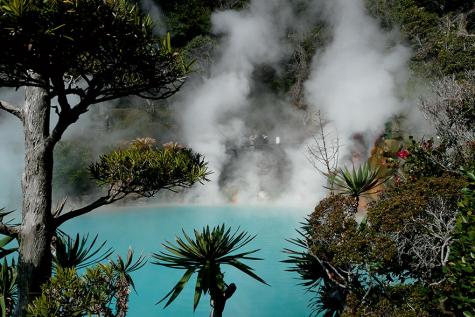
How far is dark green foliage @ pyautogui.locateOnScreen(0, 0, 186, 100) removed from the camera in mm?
2896

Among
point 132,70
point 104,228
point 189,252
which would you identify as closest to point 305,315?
point 189,252

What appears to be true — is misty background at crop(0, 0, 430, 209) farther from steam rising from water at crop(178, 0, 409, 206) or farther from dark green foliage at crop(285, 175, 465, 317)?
dark green foliage at crop(285, 175, 465, 317)

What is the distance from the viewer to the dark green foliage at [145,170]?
4.72 meters

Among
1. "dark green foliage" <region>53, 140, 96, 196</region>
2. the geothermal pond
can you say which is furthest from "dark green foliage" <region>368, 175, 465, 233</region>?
"dark green foliage" <region>53, 140, 96, 196</region>

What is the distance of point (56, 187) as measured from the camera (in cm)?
2319

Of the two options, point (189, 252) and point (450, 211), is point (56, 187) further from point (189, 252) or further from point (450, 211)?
point (450, 211)

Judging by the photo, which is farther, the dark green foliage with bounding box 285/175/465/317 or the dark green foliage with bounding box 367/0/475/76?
the dark green foliage with bounding box 367/0/475/76

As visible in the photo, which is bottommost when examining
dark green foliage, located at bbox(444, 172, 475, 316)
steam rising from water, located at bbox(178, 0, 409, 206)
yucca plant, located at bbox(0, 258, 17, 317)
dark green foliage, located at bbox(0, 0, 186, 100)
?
yucca plant, located at bbox(0, 258, 17, 317)

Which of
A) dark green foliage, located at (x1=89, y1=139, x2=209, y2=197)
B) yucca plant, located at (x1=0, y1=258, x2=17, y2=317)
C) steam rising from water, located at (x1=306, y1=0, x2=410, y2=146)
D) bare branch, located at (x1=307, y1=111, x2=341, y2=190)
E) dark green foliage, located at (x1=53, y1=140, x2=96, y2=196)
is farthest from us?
steam rising from water, located at (x1=306, y1=0, x2=410, y2=146)

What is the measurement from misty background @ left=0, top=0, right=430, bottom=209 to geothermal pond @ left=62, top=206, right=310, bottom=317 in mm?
4198

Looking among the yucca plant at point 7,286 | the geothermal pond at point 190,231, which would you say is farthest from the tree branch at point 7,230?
the geothermal pond at point 190,231

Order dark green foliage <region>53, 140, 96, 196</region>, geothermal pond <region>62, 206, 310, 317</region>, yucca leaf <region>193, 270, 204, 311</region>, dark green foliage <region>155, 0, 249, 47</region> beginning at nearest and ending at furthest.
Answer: yucca leaf <region>193, 270, 204, 311</region> < geothermal pond <region>62, 206, 310, 317</region> < dark green foliage <region>53, 140, 96, 196</region> < dark green foliage <region>155, 0, 249, 47</region>

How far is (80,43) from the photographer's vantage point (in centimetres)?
327

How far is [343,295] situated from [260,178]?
21.1 metres
